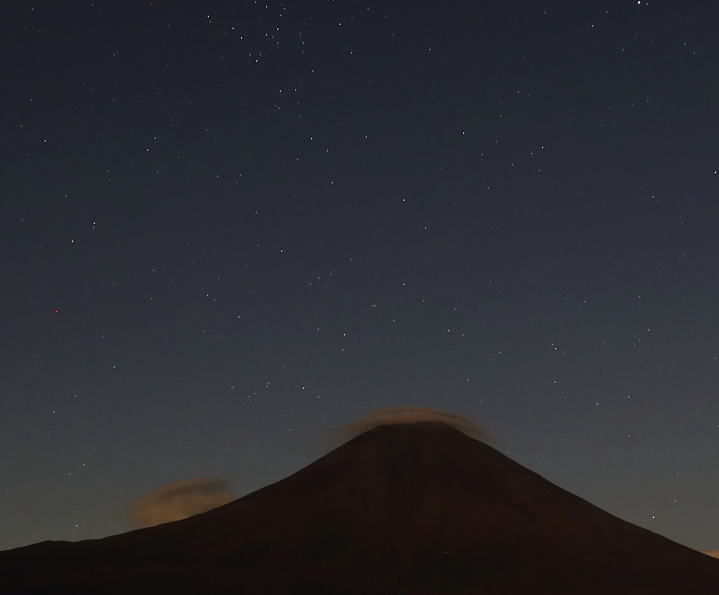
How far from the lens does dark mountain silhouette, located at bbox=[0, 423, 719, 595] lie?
85.8 metres

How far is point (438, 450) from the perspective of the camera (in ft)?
409

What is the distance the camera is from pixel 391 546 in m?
98.4

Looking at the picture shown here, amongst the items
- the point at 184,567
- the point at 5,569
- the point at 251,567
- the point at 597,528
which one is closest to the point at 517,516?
the point at 597,528

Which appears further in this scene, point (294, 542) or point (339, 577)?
point (294, 542)

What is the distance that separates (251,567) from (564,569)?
109ft

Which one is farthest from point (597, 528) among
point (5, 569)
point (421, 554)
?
point (5, 569)

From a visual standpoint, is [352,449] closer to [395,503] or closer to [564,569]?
[395,503]

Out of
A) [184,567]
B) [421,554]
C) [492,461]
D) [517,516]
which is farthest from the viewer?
[492,461]

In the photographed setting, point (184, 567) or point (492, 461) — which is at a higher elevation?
point (492, 461)

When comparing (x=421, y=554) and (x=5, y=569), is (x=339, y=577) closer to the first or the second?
(x=421, y=554)

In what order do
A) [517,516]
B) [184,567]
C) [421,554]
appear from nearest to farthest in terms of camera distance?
1. [184,567]
2. [421,554]
3. [517,516]

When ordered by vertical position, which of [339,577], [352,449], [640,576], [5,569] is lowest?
[640,576]

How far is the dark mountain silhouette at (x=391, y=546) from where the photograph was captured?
85750 mm

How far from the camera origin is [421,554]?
96500 millimetres
